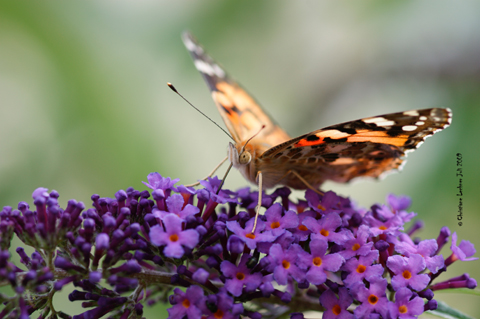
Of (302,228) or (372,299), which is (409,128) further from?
(372,299)

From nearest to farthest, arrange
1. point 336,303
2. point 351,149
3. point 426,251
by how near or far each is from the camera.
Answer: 1. point 336,303
2. point 426,251
3. point 351,149

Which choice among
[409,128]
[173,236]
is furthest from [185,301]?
Answer: [409,128]

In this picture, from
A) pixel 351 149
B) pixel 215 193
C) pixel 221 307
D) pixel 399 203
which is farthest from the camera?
pixel 399 203

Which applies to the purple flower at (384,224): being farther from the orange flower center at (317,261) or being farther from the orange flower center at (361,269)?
the orange flower center at (317,261)

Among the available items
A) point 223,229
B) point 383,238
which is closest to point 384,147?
point 383,238

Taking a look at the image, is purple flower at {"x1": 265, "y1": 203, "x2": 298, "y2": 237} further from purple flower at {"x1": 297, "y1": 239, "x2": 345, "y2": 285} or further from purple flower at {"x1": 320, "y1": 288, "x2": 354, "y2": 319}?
purple flower at {"x1": 320, "y1": 288, "x2": 354, "y2": 319}

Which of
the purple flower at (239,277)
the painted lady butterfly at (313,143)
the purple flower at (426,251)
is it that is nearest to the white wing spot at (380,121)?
the painted lady butterfly at (313,143)
